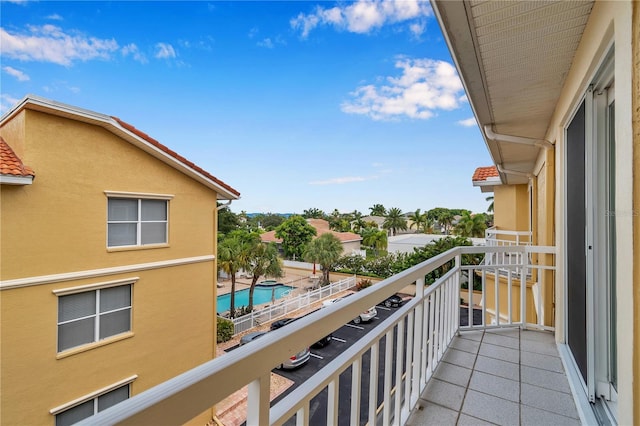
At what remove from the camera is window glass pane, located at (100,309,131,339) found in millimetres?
4422

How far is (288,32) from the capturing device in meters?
15.9

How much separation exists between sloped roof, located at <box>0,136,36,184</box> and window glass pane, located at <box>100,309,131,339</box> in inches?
86.6

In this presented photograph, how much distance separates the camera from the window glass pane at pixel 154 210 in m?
4.94

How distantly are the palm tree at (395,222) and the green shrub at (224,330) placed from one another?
90.0ft

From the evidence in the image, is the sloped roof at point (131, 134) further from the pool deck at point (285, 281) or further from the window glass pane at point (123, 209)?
the pool deck at point (285, 281)

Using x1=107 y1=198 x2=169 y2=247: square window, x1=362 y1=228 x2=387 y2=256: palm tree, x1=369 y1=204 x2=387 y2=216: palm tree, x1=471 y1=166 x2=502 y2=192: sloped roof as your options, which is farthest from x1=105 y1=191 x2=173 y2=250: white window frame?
x1=369 y1=204 x2=387 y2=216: palm tree

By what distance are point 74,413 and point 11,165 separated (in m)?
3.62

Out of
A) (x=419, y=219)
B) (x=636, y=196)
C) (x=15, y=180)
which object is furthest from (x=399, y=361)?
(x=419, y=219)

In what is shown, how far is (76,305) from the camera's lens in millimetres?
4242

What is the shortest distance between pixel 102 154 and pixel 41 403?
141 inches

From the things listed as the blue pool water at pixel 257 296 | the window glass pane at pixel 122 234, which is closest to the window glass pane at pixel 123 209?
the window glass pane at pixel 122 234

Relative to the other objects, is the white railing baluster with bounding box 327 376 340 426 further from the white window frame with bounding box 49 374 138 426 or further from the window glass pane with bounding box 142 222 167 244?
the white window frame with bounding box 49 374 138 426

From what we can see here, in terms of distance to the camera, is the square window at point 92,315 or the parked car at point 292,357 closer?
the parked car at point 292,357

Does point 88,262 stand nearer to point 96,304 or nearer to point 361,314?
point 96,304
